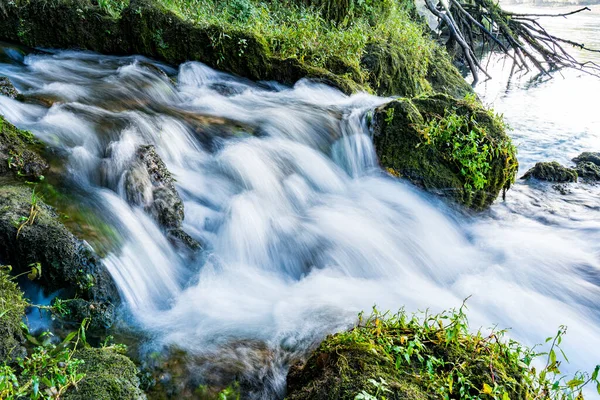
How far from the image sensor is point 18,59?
7.60m

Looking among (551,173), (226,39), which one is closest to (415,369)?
(551,173)

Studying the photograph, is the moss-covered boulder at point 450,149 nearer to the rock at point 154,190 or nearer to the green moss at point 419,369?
the rock at point 154,190

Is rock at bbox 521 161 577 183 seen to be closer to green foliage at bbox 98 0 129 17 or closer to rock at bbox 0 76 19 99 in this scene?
rock at bbox 0 76 19 99

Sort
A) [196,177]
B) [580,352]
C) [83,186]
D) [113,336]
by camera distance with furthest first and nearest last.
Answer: [196,177]
[83,186]
[580,352]
[113,336]

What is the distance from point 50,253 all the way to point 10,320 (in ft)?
2.39

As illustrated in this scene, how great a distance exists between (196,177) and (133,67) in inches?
→ 120

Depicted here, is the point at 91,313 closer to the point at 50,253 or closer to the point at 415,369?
the point at 50,253

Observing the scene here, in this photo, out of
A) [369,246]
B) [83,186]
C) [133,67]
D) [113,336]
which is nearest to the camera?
[113,336]

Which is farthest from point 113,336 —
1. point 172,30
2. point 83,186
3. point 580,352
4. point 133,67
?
point 172,30

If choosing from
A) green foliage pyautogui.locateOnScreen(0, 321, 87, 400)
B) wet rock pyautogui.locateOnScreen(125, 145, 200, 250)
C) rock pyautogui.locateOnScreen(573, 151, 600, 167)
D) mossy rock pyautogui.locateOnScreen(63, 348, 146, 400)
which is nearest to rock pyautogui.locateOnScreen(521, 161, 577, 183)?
rock pyautogui.locateOnScreen(573, 151, 600, 167)

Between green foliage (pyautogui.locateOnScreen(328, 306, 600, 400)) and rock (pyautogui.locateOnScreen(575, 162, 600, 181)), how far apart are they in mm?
5208

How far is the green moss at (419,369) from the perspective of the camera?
2355 mm

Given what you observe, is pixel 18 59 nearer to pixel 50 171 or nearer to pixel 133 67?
pixel 133 67

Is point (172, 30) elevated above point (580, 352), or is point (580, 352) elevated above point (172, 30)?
point (172, 30)
